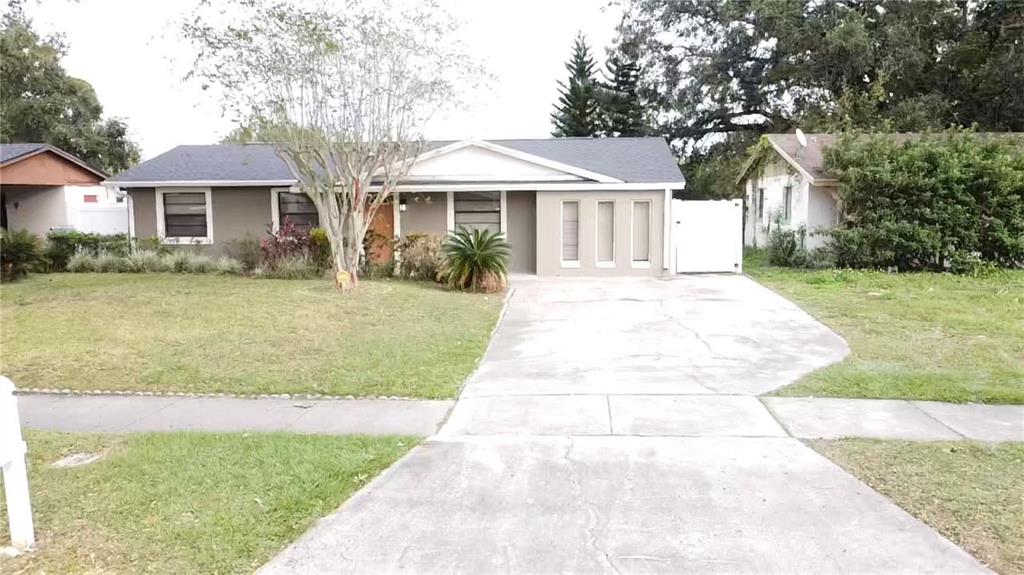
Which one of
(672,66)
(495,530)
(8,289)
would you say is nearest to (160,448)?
(495,530)

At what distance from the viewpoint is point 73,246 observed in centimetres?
1855

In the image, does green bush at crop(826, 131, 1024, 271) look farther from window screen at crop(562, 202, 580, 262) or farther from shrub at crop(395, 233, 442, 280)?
shrub at crop(395, 233, 442, 280)

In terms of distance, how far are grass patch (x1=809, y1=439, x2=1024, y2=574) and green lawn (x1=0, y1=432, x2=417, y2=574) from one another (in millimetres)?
3203

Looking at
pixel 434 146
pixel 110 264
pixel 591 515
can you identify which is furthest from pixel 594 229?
pixel 591 515

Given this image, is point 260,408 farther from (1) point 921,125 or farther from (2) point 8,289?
(1) point 921,125

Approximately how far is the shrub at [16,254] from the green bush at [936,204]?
1862cm

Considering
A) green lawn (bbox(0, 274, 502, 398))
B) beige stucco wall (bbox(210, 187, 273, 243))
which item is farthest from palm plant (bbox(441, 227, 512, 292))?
beige stucco wall (bbox(210, 187, 273, 243))

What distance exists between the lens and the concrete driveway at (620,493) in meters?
3.55

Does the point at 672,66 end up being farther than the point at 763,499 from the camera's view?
Yes

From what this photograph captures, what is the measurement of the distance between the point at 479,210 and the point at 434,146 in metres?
2.12

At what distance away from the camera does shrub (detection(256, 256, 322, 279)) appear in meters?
16.3

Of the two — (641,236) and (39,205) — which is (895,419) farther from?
(39,205)

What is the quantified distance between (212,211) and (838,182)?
15.9 meters

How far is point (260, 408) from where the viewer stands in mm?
6586
